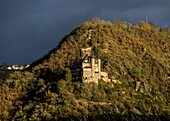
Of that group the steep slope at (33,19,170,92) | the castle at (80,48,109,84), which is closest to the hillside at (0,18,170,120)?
the steep slope at (33,19,170,92)

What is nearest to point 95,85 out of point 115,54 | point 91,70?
point 91,70

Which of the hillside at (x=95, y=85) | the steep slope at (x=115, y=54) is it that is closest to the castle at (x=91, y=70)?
the hillside at (x=95, y=85)

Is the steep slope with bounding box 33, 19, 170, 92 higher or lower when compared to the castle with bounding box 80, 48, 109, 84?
higher

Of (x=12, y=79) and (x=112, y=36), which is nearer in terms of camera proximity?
(x=12, y=79)

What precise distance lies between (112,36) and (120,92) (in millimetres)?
39150

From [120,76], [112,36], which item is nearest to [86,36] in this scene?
[112,36]

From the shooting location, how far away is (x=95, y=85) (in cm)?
15238

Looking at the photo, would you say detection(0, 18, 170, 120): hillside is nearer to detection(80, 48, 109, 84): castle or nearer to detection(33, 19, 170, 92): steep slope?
detection(33, 19, 170, 92): steep slope

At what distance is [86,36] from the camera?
184 metres

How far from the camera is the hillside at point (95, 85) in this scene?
474ft

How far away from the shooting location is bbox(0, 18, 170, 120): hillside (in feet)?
474

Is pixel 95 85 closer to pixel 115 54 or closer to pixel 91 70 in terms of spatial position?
pixel 91 70

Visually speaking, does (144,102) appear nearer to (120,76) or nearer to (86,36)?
(120,76)

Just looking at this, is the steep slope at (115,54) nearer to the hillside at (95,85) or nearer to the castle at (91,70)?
the hillside at (95,85)
